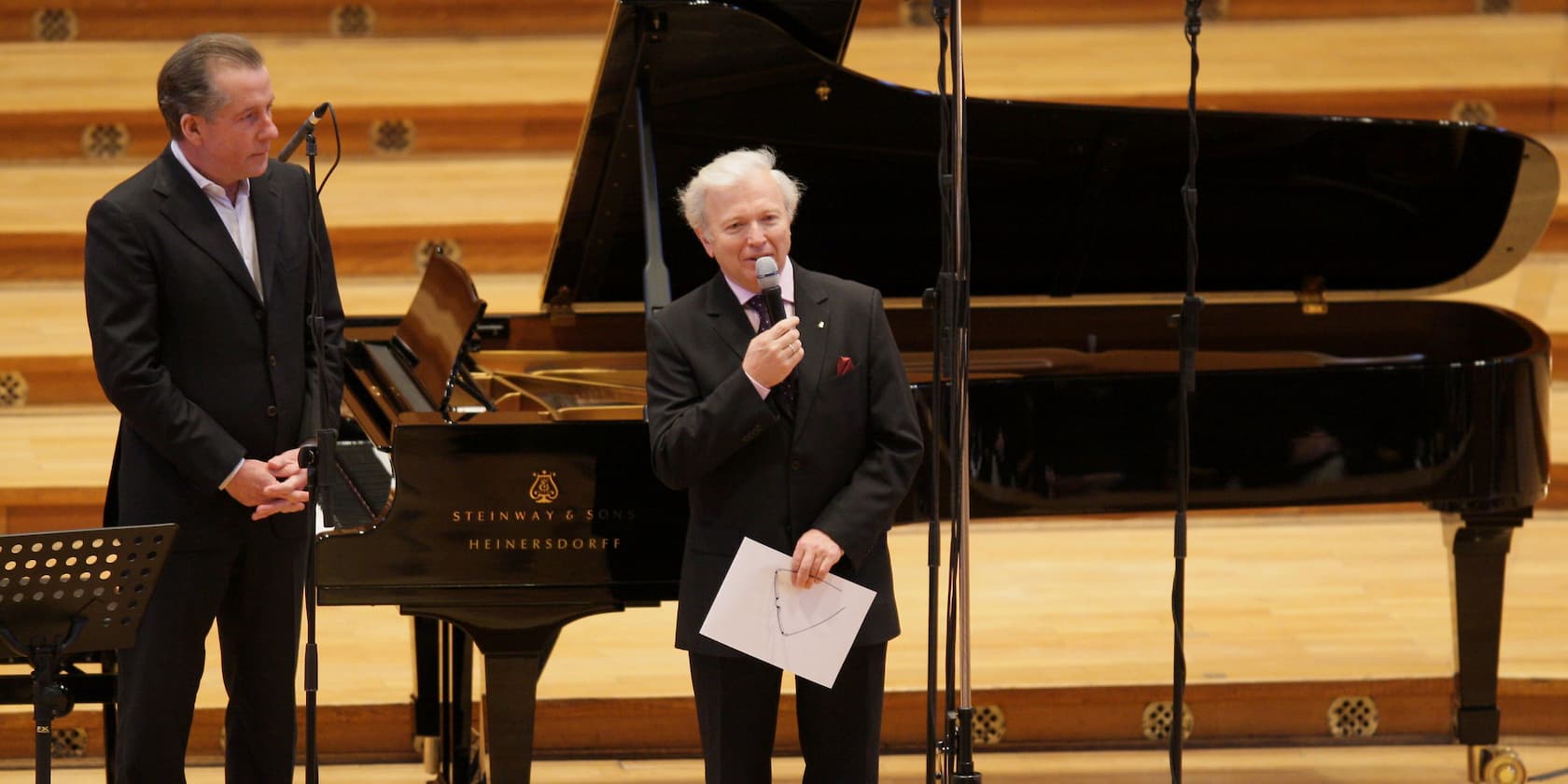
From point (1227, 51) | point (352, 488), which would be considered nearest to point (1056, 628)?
point (352, 488)

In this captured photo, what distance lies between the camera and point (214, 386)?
220 centimetres

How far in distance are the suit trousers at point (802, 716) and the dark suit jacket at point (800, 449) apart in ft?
0.15

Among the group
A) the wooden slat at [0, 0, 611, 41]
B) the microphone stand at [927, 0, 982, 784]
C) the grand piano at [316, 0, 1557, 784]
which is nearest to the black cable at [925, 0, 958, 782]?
the microphone stand at [927, 0, 982, 784]

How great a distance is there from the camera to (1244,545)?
14.8 feet

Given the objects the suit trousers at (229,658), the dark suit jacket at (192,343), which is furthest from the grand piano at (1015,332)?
the dark suit jacket at (192,343)

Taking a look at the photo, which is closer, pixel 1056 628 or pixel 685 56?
pixel 685 56

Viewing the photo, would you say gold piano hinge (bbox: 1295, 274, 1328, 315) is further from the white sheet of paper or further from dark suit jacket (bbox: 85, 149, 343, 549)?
dark suit jacket (bbox: 85, 149, 343, 549)

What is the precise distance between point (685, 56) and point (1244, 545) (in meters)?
2.36

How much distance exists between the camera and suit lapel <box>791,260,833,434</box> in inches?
84.2

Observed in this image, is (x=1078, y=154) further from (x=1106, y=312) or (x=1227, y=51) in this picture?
(x=1227, y=51)

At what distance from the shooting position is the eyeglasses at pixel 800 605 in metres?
2.11

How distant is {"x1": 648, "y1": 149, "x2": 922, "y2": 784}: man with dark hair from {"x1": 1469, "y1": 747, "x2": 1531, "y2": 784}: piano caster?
1633 millimetres

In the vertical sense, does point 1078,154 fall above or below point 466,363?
above

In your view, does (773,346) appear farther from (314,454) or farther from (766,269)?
(314,454)
